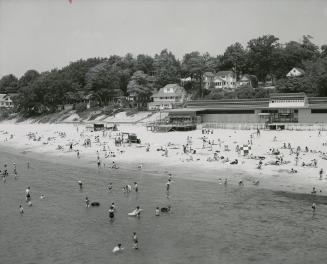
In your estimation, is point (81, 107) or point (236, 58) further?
point (236, 58)

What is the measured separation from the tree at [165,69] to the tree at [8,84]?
76453 mm

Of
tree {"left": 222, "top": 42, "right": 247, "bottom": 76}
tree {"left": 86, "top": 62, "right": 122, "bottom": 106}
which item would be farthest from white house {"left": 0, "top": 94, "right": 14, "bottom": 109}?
tree {"left": 222, "top": 42, "right": 247, "bottom": 76}

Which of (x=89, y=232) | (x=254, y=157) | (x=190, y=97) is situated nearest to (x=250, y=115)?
(x=254, y=157)

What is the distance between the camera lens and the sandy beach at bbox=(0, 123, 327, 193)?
4688cm

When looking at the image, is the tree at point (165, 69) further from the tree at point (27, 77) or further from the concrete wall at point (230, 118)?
the tree at point (27, 77)

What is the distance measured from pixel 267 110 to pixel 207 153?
26.1 metres

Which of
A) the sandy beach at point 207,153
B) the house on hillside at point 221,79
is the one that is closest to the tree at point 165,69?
the house on hillside at point 221,79

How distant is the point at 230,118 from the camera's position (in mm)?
84625

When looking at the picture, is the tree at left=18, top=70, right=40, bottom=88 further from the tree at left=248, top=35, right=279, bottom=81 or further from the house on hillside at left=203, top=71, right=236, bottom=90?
the tree at left=248, top=35, right=279, bottom=81

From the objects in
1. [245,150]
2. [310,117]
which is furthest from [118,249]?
[310,117]

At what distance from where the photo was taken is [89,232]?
Answer: 32.7 meters

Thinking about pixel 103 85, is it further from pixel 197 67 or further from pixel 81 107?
pixel 197 67

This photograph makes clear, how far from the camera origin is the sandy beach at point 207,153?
46.9 metres

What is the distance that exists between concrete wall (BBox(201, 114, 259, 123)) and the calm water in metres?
37.6
